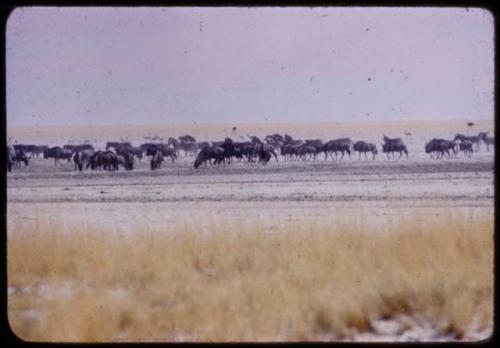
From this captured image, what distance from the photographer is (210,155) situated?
693 inches

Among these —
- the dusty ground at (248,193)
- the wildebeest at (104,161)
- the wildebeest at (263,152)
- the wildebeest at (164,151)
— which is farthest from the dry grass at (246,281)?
the wildebeest at (164,151)

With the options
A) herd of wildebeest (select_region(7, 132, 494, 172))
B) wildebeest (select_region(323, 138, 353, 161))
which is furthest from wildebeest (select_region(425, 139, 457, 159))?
wildebeest (select_region(323, 138, 353, 161))

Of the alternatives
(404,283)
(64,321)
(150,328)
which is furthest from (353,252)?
(64,321)

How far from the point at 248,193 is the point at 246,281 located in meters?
6.40

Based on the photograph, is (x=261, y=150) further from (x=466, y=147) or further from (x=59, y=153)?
(x=466, y=147)

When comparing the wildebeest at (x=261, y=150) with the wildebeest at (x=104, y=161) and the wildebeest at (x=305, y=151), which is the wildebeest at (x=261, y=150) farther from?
the wildebeest at (x=104, y=161)

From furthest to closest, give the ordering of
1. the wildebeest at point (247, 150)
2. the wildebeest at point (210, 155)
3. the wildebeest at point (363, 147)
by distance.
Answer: the wildebeest at point (363, 147) < the wildebeest at point (247, 150) < the wildebeest at point (210, 155)

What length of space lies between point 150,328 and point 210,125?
37027mm

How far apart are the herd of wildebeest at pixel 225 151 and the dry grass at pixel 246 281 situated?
848cm

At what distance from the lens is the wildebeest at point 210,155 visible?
17.4 m

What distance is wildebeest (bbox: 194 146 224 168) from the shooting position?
17.4 meters

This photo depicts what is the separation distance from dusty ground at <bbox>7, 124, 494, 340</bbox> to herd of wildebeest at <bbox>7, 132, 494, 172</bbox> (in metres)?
0.45

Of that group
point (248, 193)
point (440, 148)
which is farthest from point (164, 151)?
point (440, 148)

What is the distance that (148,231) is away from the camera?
9.02 m
